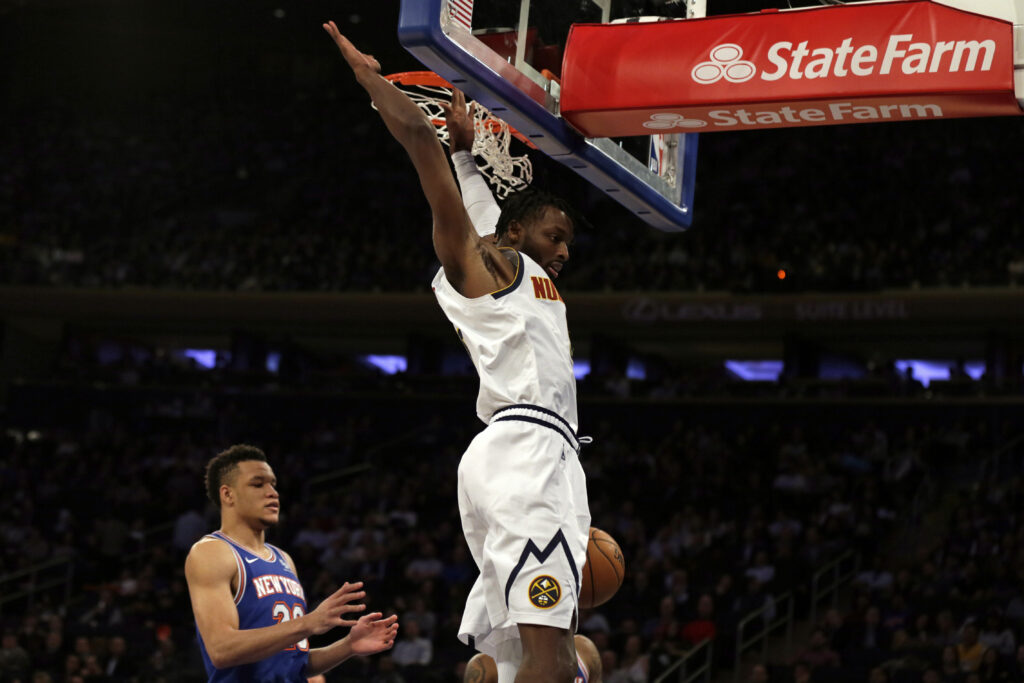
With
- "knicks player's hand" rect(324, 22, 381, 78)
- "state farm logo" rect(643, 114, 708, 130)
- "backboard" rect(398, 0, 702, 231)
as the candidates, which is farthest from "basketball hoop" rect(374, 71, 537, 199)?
"knicks player's hand" rect(324, 22, 381, 78)

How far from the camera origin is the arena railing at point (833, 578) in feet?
41.2

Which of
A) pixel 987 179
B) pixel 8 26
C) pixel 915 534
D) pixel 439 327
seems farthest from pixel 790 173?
pixel 8 26

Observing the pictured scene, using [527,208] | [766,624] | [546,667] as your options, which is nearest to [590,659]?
[546,667]

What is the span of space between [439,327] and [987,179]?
941 cm

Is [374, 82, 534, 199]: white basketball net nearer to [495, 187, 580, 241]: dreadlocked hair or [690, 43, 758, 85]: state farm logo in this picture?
[495, 187, 580, 241]: dreadlocked hair

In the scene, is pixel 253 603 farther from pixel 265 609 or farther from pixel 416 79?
pixel 416 79

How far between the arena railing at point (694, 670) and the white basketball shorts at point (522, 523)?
7.49 metres

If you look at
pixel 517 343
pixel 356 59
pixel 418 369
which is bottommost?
pixel 517 343

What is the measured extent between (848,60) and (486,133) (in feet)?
4.25

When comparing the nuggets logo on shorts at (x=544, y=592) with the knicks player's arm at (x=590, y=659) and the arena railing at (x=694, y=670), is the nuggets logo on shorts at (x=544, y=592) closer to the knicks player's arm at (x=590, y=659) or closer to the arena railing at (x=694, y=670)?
the knicks player's arm at (x=590, y=659)

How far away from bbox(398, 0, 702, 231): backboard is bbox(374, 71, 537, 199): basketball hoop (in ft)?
0.55

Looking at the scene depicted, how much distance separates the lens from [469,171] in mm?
3936

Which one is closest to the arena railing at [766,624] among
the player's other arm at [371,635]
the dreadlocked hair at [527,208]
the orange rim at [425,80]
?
the player's other arm at [371,635]

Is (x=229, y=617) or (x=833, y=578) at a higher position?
(x=833, y=578)
